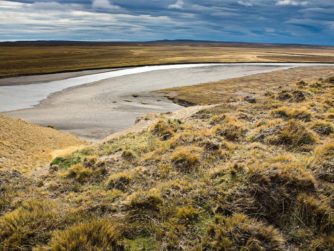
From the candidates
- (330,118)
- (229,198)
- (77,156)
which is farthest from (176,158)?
(330,118)

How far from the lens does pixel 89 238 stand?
4.21 meters

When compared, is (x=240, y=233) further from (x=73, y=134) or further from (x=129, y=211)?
(x=73, y=134)

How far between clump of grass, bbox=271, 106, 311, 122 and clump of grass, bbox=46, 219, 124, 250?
403 inches

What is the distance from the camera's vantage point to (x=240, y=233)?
4250 millimetres

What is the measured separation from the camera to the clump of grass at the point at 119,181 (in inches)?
259

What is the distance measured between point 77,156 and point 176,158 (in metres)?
4.57

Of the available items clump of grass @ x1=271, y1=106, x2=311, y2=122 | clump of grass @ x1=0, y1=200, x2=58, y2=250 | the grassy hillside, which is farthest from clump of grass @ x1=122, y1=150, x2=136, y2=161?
clump of grass @ x1=271, y1=106, x2=311, y2=122

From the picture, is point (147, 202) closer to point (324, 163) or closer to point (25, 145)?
point (324, 163)

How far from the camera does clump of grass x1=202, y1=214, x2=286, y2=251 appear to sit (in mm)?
4051

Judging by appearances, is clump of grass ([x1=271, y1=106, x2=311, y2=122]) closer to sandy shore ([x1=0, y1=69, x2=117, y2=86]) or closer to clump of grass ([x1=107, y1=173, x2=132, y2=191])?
clump of grass ([x1=107, y1=173, x2=132, y2=191])

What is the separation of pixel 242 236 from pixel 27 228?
4.12 meters

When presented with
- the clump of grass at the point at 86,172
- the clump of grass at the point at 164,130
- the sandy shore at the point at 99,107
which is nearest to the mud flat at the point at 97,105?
the sandy shore at the point at 99,107

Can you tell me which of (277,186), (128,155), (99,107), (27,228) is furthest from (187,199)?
(99,107)

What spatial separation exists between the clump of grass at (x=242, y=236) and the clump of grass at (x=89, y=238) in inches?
65.4
